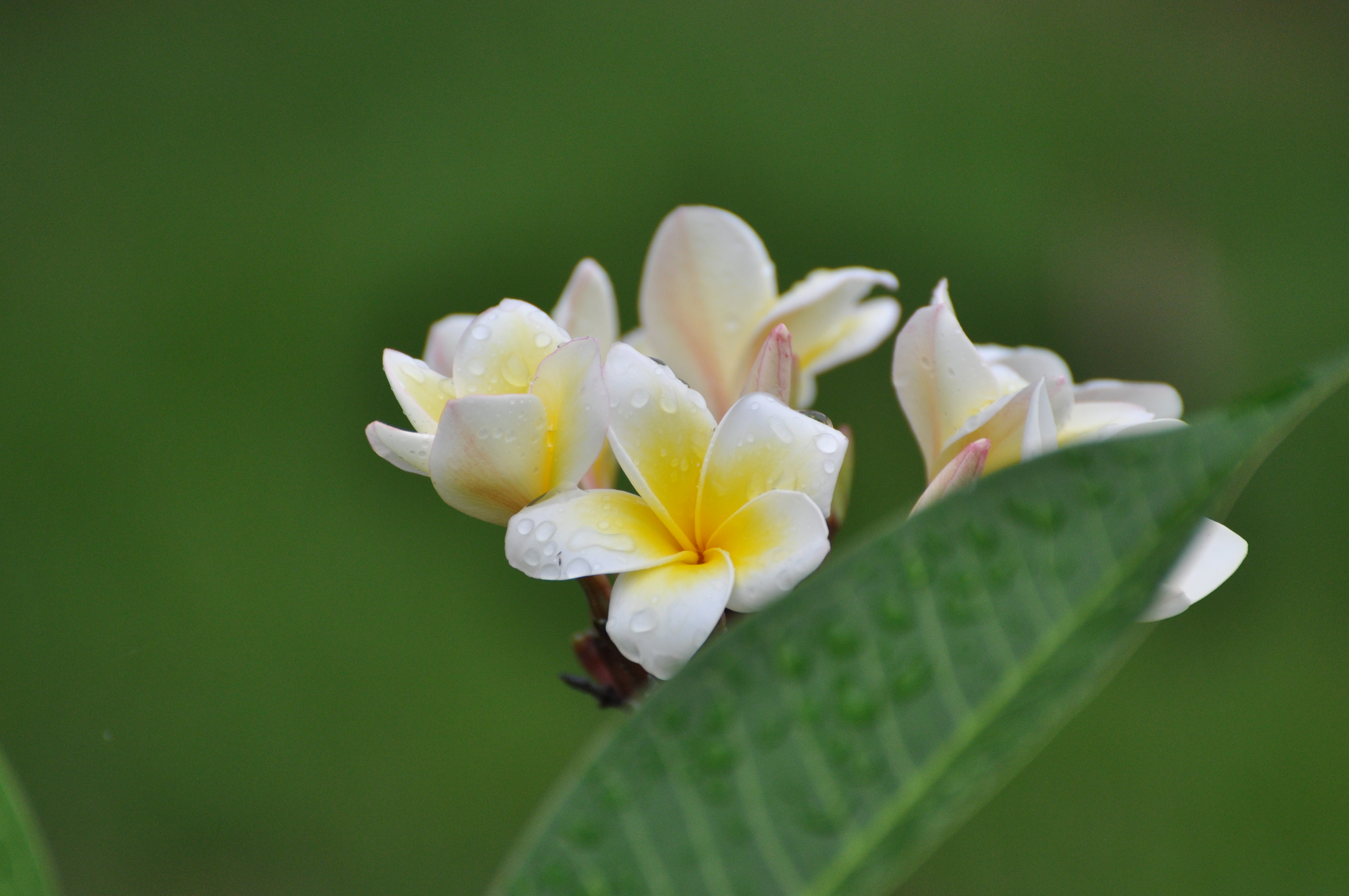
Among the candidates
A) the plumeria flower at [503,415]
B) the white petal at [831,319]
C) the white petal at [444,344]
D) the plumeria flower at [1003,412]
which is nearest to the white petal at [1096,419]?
the plumeria flower at [1003,412]

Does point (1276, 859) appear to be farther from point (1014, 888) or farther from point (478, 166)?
point (478, 166)

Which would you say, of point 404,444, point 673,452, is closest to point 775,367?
point 673,452

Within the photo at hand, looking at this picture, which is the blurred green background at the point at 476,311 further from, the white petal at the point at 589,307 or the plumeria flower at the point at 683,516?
the plumeria flower at the point at 683,516

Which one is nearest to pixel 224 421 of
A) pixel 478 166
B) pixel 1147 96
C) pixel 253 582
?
pixel 253 582

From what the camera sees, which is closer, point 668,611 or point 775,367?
point 668,611

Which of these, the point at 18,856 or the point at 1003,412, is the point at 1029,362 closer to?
the point at 1003,412

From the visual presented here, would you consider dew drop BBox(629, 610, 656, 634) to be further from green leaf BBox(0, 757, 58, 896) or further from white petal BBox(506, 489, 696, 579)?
green leaf BBox(0, 757, 58, 896)

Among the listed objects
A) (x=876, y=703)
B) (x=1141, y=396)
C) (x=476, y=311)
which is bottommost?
(x=476, y=311)
